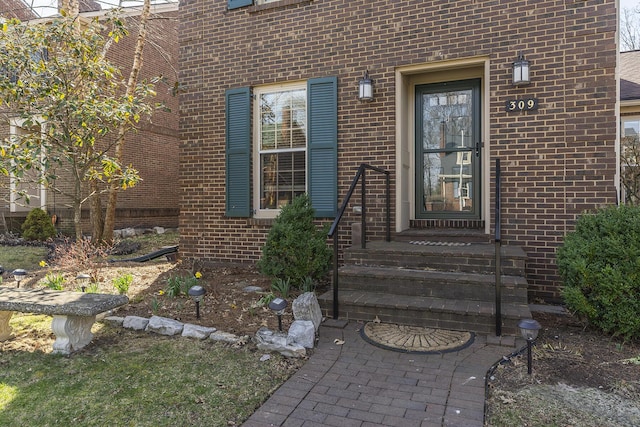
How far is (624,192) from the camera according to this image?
8.38 metres

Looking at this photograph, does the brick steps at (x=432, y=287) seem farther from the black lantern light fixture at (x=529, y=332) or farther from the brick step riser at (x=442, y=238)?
the black lantern light fixture at (x=529, y=332)

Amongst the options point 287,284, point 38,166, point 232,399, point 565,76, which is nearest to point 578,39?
point 565,76

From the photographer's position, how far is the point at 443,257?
4336 mm

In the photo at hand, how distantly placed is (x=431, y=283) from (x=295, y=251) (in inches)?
58.4

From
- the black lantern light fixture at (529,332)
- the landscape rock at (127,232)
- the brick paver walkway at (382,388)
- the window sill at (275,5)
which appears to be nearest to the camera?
the brick paver walkway at (382,388)

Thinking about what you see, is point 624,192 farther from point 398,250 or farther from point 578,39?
point 398,250

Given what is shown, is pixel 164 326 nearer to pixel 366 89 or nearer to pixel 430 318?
pixel 430 318

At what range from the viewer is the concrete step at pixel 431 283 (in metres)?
3.82

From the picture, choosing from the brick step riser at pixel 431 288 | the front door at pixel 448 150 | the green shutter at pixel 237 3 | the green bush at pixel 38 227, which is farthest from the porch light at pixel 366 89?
the green bush at pixel 38 227

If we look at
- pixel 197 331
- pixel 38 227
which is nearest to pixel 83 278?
pixel 197 331

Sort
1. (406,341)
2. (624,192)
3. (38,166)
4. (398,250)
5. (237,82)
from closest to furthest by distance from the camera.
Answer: (406,341), (398,250), (38,166), (237,82), (624,192)

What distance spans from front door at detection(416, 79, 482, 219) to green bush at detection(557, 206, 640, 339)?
1.86 metres

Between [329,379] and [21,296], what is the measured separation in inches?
106

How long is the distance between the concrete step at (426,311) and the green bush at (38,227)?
30.3 feet
